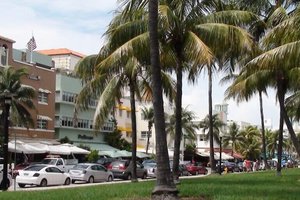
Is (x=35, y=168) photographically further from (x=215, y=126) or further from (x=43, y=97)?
(x=215, y=126)

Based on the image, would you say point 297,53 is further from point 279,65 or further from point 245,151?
point 245,151

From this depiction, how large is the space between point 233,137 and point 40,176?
7489cm

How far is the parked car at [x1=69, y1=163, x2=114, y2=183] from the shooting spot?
37.4m

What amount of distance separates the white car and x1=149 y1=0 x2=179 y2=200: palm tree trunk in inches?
763

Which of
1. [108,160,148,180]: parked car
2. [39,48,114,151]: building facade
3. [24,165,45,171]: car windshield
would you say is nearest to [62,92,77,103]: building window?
[39,48,114,151]: building facade

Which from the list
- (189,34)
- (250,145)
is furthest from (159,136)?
(250,145)

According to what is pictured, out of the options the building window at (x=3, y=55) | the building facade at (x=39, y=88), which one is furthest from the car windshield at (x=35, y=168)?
the building window at (x=3, y=55)

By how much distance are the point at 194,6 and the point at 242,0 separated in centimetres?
776

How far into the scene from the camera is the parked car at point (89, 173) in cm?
3741

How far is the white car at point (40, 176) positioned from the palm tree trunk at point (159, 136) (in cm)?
1939

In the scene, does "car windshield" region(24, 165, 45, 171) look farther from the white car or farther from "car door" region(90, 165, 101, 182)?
"car door" region(90, 165, 101, 182)

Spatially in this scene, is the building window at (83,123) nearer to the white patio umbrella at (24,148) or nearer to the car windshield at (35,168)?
the white patio umbrella at (24,148)

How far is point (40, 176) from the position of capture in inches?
1264

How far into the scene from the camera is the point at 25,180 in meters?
31.8
